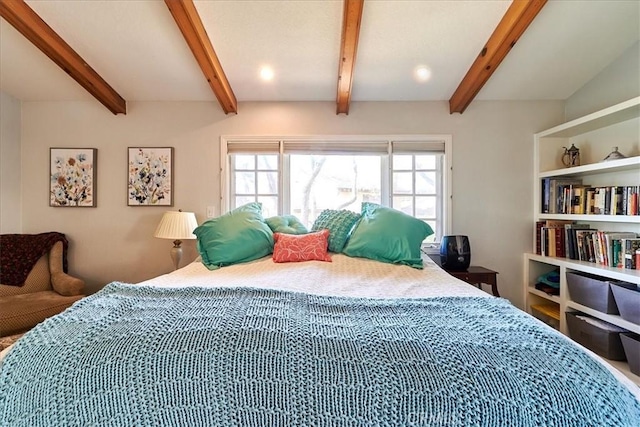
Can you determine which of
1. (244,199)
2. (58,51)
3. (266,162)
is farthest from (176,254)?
(58,51)

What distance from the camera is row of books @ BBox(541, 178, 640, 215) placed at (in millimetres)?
2098

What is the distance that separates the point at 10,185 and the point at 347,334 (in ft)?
11.8

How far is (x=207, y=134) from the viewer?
2.87 meters

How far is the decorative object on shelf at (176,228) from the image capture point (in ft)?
8.24

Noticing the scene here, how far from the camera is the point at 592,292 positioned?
2.15m

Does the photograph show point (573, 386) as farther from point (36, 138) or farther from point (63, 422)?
point (36, 138)

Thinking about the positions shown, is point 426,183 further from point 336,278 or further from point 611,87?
point 336,278

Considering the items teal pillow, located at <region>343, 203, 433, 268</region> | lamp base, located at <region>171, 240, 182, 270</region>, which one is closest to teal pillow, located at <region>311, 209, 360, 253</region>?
teal pillow, located at <region>343, 203, 433, 268</region>

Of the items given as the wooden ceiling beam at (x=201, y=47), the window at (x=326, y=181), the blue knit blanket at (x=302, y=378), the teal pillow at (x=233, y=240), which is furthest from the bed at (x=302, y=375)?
the window at (x=326, y=181)

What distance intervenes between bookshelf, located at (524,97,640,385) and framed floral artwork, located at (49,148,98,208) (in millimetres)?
4198

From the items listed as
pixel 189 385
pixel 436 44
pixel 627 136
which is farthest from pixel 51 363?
pixel 627 136

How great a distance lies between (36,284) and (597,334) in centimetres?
442

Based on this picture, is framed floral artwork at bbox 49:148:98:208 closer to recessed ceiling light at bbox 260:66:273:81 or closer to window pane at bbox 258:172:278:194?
window pane at bbox 258:172:278:194

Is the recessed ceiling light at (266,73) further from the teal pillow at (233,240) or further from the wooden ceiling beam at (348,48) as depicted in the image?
the teal pillow at (233,240)
